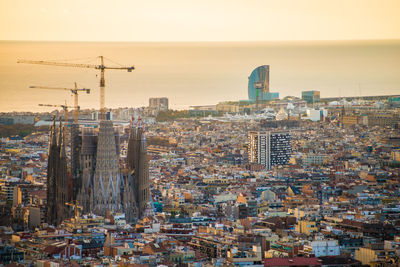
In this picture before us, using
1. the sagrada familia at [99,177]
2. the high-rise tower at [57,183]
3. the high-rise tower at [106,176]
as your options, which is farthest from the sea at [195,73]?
the high-rise tower at [106,176]

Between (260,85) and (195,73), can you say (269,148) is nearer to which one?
(260,85)

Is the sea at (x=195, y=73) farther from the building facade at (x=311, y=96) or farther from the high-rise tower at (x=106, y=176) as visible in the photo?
the high-rise tower at (x=106, y=176)

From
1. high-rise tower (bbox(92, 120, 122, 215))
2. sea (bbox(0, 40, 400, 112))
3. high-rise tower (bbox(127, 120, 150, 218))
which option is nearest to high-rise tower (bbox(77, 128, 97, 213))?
high-rise tower (bbox(92, 120, 122, 215))

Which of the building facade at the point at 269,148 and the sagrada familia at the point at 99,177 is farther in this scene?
the building facade at the point at 269,148

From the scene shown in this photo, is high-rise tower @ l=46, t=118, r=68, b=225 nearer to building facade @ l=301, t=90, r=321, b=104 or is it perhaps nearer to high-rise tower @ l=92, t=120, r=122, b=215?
high-rise tower @ l=92, t=120, r=122, b=215

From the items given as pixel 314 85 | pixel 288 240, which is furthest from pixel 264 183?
pixel 314 85

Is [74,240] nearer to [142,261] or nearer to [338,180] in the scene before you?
[142,261]
